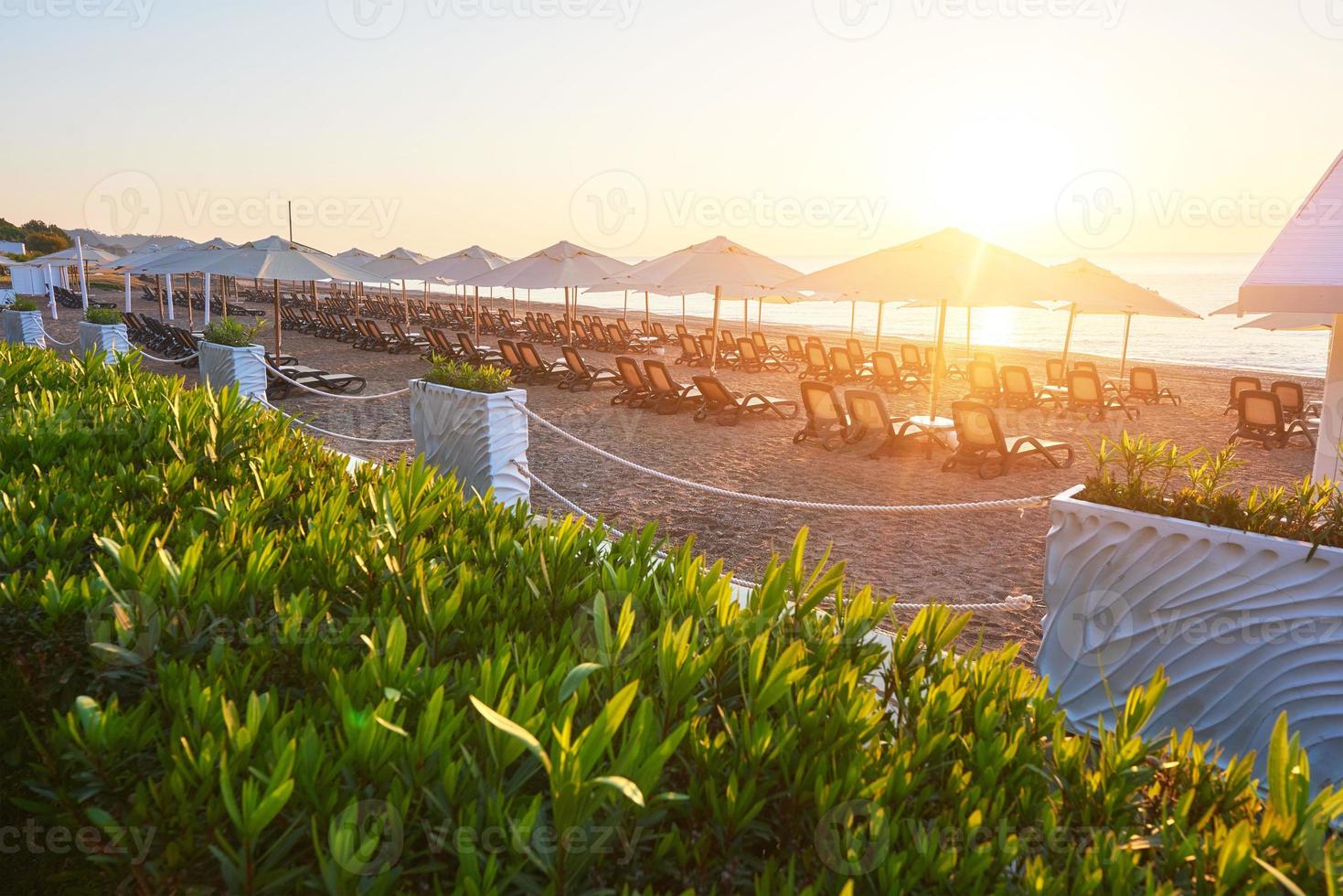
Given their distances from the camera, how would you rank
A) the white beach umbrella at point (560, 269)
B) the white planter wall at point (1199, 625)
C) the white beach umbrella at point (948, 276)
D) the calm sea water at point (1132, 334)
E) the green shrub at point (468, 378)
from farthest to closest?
the calm sea water at point (1132, 334) < the white beach umbrella at point (560, 269) < the white beach umbrella at point (948, 276) < the green shrub at point (468, 378) < the white planter wall at point (1199, 625)

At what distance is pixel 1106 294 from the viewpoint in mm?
14305

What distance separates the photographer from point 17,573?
1.88 metres

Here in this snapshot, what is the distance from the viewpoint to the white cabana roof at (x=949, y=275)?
9.32m

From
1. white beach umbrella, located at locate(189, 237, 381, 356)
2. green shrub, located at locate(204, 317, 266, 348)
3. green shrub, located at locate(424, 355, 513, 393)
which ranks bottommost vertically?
green shrub, located at locate(424, 355, 513, 393)

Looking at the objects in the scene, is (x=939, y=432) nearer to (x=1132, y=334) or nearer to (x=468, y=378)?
(x=468, y=378)

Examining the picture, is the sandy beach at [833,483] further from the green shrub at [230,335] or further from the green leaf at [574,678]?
the green leaf at [574,678]

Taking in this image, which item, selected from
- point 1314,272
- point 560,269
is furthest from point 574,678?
point 560,269

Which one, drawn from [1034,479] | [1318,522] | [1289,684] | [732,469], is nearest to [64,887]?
[1289,684]

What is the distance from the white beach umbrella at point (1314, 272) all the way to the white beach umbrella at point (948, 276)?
4.64 meters

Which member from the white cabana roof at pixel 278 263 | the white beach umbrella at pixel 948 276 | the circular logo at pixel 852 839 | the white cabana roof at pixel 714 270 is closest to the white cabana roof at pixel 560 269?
the white cabana roof at pixel 714 270

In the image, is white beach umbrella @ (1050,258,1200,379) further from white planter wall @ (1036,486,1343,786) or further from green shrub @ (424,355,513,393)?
white planter wall @ (1036,486,1343,786)

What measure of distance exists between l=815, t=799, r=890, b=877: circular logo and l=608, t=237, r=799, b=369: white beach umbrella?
12656 mm

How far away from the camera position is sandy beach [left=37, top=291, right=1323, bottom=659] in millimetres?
5727

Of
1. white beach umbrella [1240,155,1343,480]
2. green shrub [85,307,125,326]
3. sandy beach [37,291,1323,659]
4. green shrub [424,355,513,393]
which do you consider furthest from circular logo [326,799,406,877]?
green shrub [85,307,125,326]
